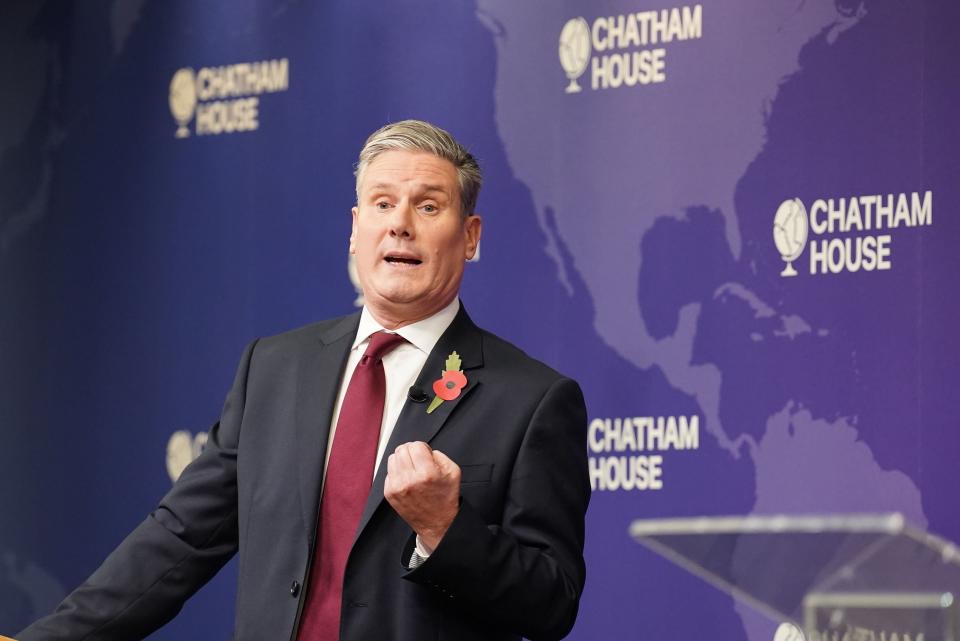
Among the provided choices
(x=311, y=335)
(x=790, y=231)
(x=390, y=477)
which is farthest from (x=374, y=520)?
(x=790, y=231)

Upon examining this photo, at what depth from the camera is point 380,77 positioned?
527 cm

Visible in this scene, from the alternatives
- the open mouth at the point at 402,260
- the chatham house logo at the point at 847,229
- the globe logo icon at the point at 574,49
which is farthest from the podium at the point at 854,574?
the globe logo icon at the point at 574,49

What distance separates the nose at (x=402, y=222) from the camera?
2773 mm

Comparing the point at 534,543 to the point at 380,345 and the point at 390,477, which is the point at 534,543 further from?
the point at 380,345

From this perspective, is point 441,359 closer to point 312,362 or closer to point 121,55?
point 312,362

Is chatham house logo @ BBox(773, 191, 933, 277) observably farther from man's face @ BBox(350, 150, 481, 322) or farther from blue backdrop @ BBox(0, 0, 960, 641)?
man's face @ BBox(350, 150, 481, 322)

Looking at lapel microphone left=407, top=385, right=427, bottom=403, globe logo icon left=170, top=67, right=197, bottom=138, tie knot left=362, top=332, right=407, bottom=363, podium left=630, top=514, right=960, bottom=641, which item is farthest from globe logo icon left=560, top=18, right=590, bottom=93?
podium left=630, top=514, right=960, bottom=641

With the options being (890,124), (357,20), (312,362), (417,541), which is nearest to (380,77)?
(357,20)

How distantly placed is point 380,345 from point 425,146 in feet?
1.26

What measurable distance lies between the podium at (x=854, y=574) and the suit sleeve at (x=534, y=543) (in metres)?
0.27

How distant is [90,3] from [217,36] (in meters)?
0.63

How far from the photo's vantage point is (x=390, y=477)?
7.59 feet

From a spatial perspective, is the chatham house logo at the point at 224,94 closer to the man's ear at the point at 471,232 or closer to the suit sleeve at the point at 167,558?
the man's ear at the point at 471,232

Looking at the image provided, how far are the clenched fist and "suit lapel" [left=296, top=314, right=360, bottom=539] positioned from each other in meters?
0.27
